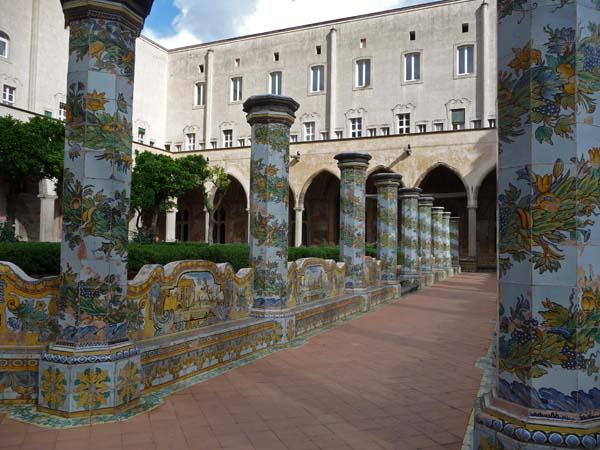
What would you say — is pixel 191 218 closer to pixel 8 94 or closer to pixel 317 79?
pixel 317 79

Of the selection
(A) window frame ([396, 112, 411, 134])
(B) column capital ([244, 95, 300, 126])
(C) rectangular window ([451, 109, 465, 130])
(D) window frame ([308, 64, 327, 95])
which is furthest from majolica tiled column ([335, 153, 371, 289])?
(D) window frame ([308, 64, 327, 95])

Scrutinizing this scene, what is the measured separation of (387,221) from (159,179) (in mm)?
14456

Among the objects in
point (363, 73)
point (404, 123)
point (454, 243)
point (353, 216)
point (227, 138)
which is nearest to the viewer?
point (353, 216)

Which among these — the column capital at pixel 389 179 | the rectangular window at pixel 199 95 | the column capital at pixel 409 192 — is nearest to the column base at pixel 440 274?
the column capital at pixel 409 192

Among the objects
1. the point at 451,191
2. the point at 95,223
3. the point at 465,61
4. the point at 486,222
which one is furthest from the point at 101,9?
the point at 465,61

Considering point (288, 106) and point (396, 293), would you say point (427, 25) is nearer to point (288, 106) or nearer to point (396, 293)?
point (396, 293)

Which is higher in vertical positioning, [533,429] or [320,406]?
[533,429]

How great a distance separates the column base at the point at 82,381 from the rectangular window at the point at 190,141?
117ft

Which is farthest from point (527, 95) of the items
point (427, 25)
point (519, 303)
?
point (427, 25)

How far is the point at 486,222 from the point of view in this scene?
29969 millimetres

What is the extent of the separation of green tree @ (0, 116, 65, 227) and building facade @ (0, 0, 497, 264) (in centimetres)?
314

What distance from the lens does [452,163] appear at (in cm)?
2523

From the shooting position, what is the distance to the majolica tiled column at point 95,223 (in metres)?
4.06

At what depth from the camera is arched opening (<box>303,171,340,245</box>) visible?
32562mm
